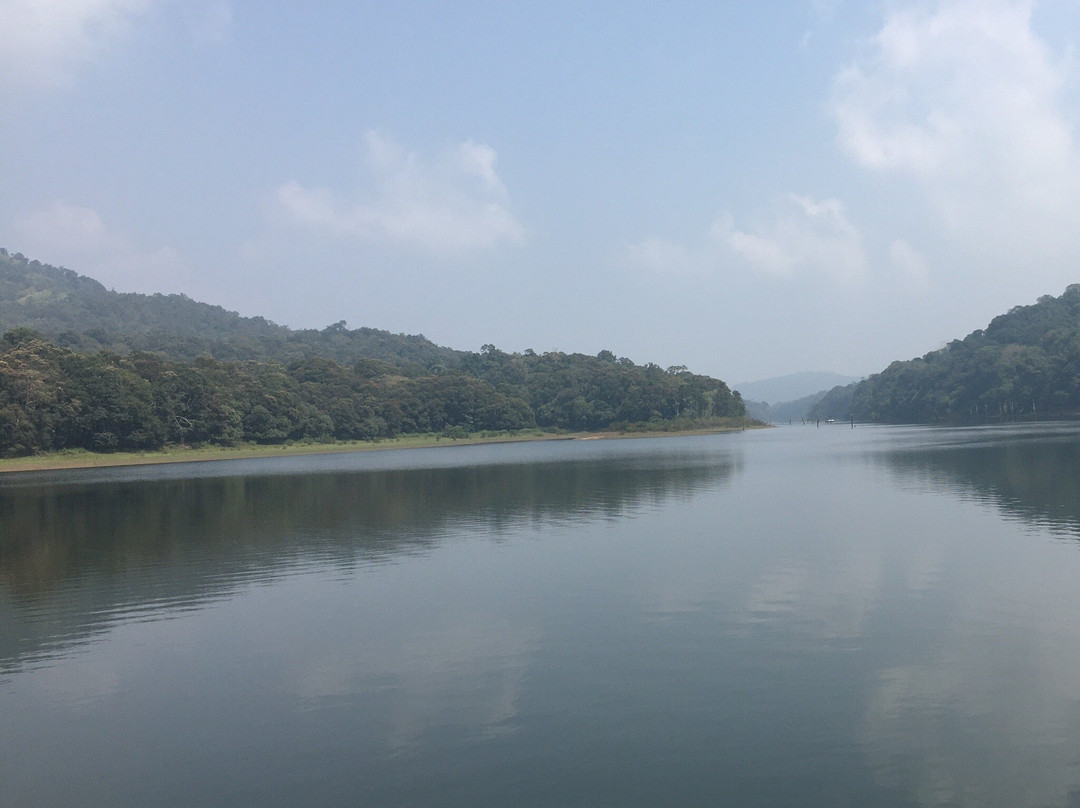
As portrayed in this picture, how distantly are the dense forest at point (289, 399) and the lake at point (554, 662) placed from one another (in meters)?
55.9

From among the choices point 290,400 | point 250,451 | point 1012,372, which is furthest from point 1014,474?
point 1012,372

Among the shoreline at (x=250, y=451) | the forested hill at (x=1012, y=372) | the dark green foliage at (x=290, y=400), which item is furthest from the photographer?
the forested hill at (x=1012, y=372)

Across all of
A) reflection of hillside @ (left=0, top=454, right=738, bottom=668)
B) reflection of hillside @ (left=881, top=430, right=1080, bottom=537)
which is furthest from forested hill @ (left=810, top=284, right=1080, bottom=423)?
reflection of hillside @ (left=0, top=454, right=738, bottom=668)

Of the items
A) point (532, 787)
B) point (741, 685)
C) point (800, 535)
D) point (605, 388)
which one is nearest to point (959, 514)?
point (800, 535)

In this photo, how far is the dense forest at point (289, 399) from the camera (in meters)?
81.6

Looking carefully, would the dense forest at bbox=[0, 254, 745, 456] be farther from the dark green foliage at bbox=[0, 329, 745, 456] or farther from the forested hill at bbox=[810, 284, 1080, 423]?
the forested hill at bbox=[810, 284, 1080, 423]

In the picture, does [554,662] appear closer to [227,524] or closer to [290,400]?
[227,524]

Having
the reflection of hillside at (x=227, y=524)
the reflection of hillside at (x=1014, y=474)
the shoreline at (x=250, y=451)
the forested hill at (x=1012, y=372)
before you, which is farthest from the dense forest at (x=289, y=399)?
the reflection of hillside at (x=1014, y=474)

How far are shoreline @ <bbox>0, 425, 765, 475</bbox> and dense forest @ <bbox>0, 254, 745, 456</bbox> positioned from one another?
1365 millimetres

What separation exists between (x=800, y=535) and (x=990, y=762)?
17159mm

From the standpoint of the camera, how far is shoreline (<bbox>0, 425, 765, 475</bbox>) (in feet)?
259

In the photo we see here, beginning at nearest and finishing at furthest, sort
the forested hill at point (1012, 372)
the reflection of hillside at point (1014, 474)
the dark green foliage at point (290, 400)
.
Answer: the reflection of hillside at point (1014, 474) < the dark green foliage at point (290, 400) < the forested hill at point (1012, 372)

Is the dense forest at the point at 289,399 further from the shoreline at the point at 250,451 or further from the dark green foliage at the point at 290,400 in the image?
the shoreline at the point at 250,451

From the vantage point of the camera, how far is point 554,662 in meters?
14.4
